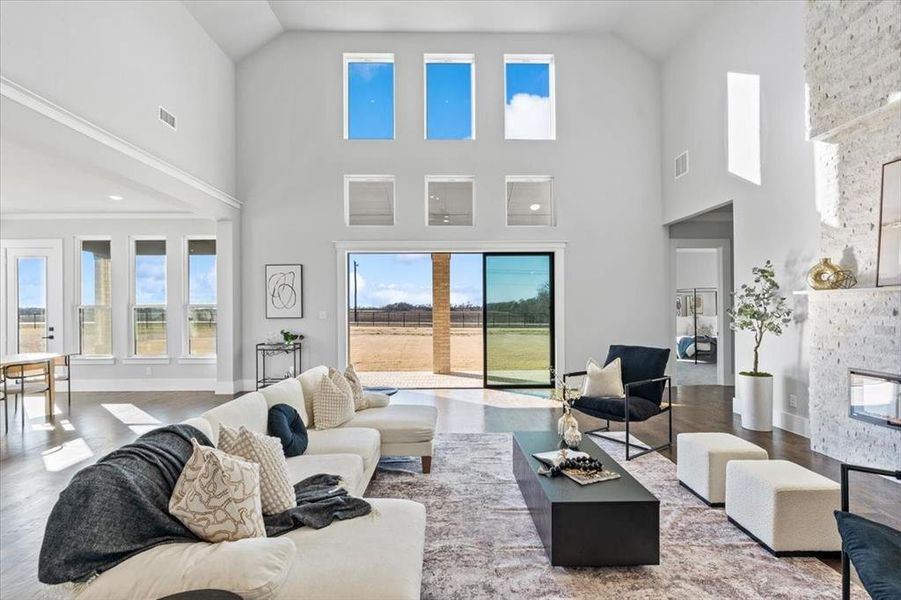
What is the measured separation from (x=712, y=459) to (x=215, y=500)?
291cm

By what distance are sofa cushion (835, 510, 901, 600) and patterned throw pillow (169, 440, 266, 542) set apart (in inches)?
82.9

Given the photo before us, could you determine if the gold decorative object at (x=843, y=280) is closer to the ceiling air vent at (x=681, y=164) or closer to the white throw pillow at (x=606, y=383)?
the white throw pillow at (x=606, y=383)

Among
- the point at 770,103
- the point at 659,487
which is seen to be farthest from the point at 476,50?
the point at 659,487

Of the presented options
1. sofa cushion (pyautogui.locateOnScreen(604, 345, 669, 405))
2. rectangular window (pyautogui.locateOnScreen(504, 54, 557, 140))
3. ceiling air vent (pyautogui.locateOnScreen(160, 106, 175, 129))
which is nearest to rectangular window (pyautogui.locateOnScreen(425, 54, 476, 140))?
rectangular window (pyautogui.locateOnScreen(504, 54, 557, 140))

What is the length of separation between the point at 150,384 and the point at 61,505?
702 centimetres

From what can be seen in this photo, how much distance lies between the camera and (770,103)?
4996mm

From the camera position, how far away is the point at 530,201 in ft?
24.4

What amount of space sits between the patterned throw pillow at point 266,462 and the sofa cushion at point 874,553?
212cm

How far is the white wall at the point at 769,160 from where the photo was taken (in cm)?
459

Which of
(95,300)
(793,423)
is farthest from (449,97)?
(95,300)

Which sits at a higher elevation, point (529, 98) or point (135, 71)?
point (529, 98)

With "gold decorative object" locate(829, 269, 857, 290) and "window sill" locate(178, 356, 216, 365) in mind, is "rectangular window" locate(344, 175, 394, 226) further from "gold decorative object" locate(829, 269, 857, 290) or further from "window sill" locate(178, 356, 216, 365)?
"gold decorative object" locate(829, 269, 857, 290)

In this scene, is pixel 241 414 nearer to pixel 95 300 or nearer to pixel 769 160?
pixel 769 160

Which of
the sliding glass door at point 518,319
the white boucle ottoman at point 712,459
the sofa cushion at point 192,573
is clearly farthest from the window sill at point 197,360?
the white boucle ottoman at point 712,459
